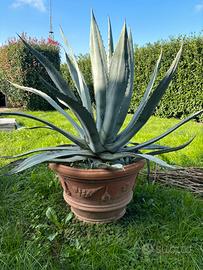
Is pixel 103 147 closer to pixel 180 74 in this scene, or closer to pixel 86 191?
pixel 86 191

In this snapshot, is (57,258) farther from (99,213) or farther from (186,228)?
(186,228)

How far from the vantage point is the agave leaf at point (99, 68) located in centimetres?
177

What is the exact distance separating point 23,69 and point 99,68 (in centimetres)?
693

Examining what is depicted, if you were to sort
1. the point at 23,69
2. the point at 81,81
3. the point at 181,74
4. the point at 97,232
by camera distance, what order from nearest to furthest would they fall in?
the point at 97,232
the point at 81,81
the point at 181,74
the point at 23,69

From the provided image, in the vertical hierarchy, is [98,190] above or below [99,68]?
below

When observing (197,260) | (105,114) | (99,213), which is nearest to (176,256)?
(197,260)

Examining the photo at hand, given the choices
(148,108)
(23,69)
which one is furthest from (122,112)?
(23,69)

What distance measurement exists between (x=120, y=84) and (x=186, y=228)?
997 millimetres

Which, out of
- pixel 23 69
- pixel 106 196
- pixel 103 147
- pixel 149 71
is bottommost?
pixel 106 196

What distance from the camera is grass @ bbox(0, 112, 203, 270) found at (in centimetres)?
150

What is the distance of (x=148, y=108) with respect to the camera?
5.47 ft

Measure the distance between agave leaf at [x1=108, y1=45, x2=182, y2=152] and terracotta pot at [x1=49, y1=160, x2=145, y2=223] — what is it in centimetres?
18

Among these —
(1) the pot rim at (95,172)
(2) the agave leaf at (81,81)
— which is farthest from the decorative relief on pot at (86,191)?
(2) the agave leaf at (81,81)

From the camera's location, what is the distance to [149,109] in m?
1.67
